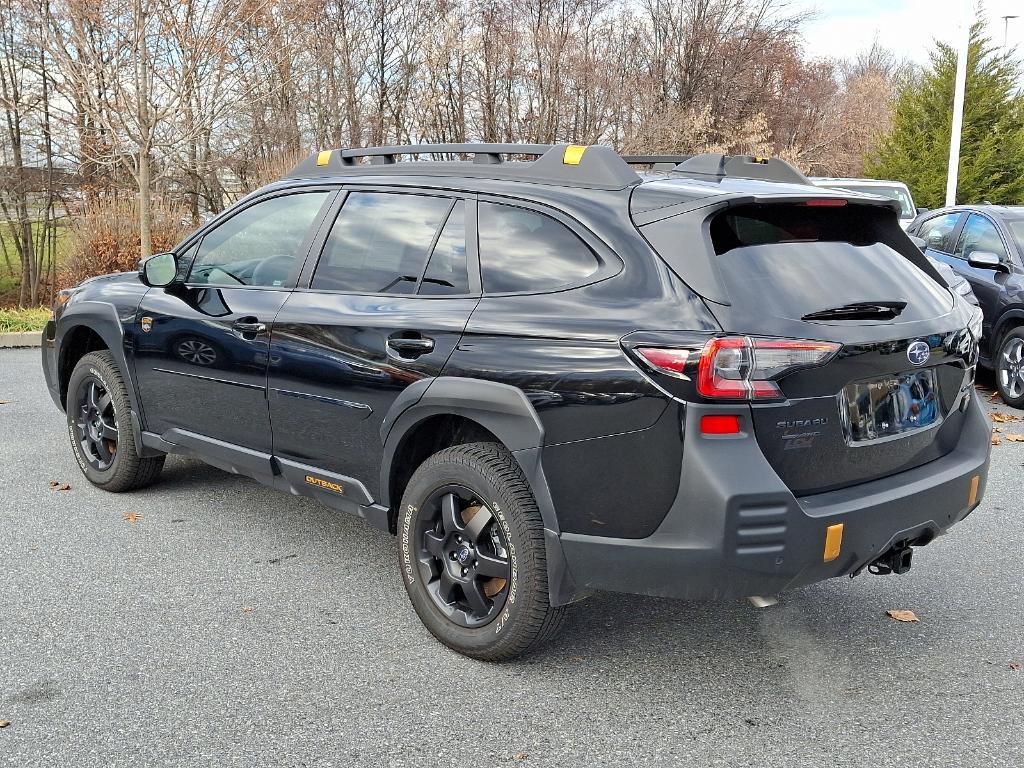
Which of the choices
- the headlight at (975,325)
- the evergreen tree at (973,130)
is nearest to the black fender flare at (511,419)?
the headlight at (975,325)

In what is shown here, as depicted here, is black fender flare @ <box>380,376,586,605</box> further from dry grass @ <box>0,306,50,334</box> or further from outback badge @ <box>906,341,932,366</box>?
dry grass @ <box>0,306,50,334</box>

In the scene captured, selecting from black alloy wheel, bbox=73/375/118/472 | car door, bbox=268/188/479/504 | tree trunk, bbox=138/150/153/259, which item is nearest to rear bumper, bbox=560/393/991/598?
car door, bbox=268/188/479/504

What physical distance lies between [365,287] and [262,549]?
153 centimetres

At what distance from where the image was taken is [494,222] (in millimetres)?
3498

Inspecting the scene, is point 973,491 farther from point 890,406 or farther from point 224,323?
point 224,323

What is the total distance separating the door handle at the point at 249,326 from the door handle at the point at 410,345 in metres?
0.82

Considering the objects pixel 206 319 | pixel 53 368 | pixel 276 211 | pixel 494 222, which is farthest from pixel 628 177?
pixel 53 368

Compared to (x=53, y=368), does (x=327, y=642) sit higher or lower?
lower

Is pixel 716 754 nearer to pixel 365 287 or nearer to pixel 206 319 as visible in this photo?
pixel 365 287

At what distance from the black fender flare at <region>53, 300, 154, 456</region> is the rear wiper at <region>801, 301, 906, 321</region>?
3.54 meters

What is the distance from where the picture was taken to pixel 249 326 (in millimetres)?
4152

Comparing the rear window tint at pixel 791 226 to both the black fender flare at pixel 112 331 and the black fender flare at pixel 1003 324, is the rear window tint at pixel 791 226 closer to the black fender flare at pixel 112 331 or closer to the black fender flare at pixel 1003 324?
the black fender flare at pixel 112 331

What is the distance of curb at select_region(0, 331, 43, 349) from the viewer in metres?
11.3

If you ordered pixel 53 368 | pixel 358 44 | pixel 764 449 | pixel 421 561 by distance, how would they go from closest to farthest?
pixel 764 449 < pixel 421 561 < pixel 53 368 < pixel 358 44
